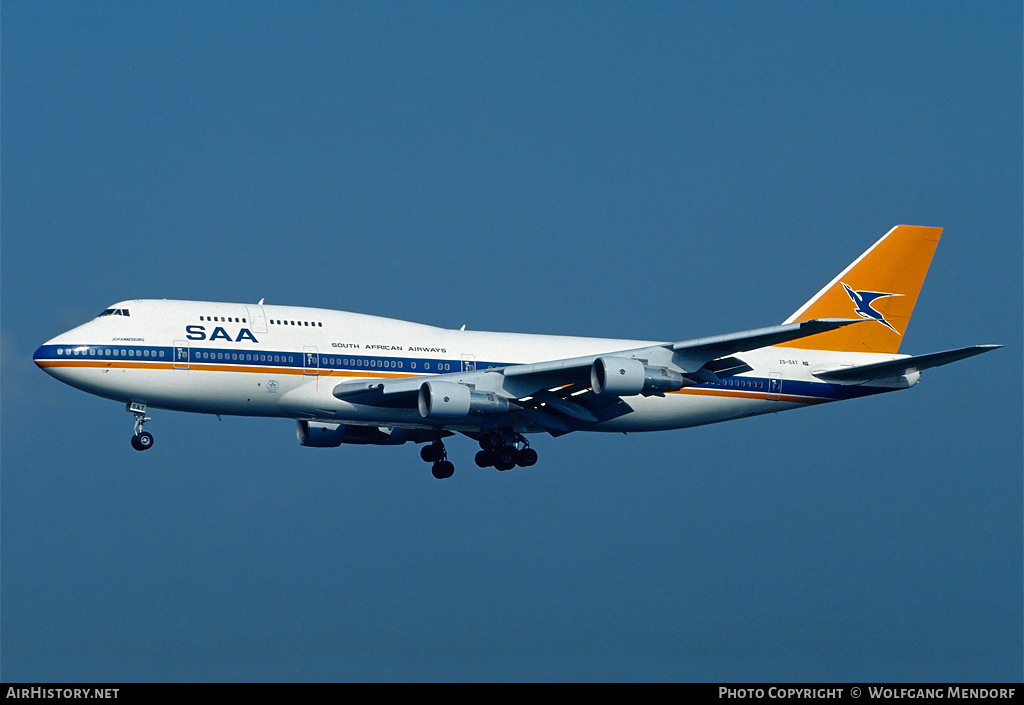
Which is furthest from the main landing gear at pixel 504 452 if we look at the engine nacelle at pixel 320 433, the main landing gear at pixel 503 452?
the engine nacelle at pixel 320 433

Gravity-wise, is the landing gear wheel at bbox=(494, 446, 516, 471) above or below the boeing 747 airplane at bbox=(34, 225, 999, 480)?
below

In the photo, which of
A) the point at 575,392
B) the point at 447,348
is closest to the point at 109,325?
the point at 447,348

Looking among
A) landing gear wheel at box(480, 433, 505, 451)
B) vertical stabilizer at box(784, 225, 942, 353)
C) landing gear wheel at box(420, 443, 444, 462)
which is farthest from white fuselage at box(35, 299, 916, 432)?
vertical stabilizer at box(784, 225, 942, 353)

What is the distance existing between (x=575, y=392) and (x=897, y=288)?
15.3m

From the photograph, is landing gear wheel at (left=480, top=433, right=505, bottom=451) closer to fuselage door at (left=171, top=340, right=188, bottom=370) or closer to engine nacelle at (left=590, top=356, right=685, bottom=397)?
engine nacelle at (left=590, top=356, right=685, bottom=397)

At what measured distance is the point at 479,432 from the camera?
54844mm

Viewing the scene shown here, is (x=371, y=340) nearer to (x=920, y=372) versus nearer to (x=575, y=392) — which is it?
(x=575, y=392)

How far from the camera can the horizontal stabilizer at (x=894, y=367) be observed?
4926cm

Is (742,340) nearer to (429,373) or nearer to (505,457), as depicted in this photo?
(505,457)

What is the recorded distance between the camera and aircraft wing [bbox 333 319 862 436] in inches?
1924

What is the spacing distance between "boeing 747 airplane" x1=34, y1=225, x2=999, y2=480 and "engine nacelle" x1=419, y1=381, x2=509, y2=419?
5 centimetres

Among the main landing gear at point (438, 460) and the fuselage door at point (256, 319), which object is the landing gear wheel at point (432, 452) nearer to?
the main landing gear at point (438, 460)

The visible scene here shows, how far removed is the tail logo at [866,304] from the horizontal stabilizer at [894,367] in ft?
11.3
